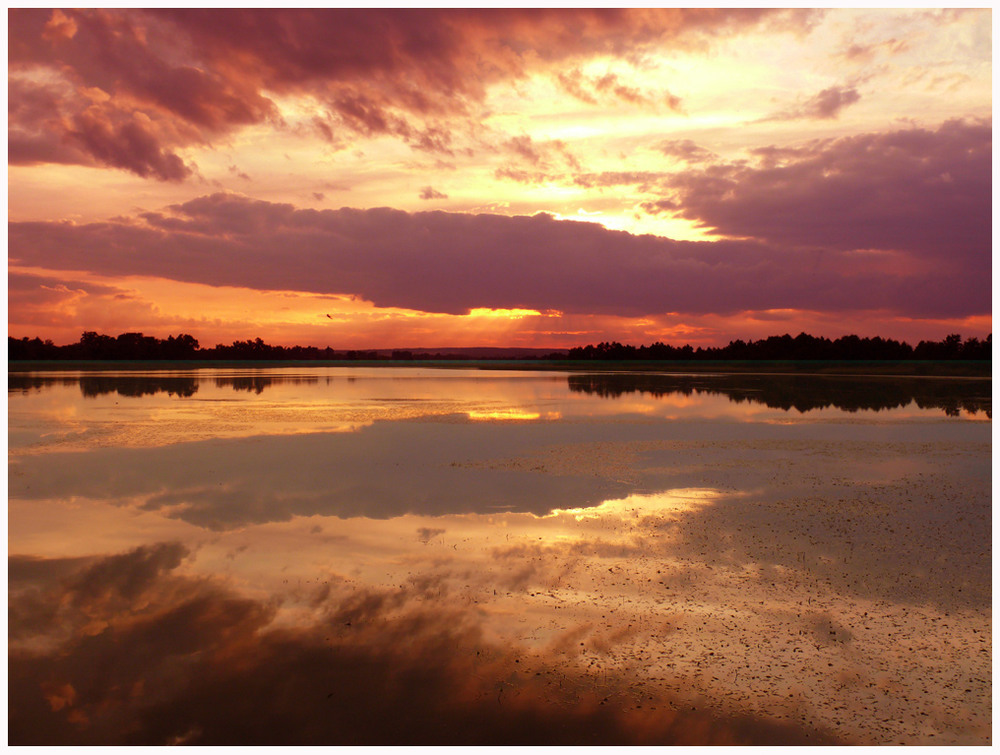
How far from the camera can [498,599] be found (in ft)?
30.0

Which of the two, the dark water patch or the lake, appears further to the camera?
the lake


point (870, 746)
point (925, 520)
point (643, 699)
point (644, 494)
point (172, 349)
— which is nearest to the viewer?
point (870, 746)

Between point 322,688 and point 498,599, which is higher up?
point 498,599

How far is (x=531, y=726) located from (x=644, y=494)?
9544 millimetres

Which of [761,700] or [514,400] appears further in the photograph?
[514,400]

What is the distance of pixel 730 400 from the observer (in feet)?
140

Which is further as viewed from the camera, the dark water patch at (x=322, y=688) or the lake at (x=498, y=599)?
the lake at (x=498, y=599)

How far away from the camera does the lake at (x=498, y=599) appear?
6605 millimetres

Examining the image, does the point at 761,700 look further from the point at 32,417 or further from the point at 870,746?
the point at 32,417

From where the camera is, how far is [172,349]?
17562 centimetres

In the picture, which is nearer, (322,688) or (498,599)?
(322,688)

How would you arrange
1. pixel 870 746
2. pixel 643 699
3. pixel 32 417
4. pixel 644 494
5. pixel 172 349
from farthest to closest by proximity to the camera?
pixel 172 349 → pixel 32 417 → pixel 644 494 → pixel 643 699 → pixel 870 746

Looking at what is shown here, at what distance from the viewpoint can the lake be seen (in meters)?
6.61

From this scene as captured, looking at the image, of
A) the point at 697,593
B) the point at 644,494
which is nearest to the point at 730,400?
the point at 644,494
